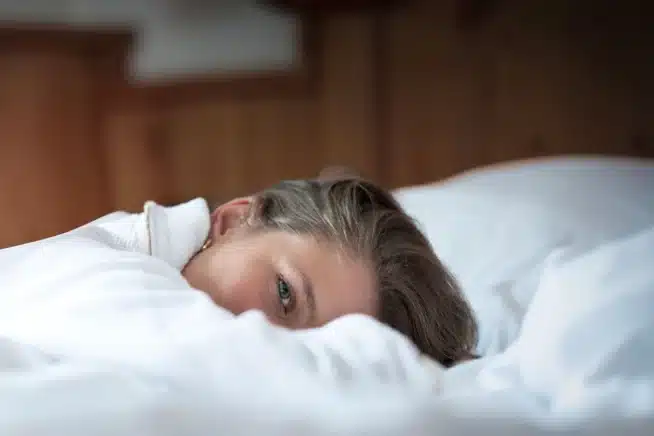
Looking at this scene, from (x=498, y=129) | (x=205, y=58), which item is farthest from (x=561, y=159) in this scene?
(x=205, y=58)

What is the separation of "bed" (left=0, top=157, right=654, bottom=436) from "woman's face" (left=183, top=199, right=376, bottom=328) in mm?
96

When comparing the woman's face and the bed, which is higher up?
the bed

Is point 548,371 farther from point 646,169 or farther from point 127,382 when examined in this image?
point 646,169

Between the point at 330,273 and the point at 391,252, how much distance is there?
10 centimetres

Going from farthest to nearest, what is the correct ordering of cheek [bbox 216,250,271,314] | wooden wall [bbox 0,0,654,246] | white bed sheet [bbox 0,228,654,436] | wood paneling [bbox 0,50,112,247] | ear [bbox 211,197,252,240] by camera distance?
1. wooden wall [bbox 0,0,654,246]
2. wood paneling [bbox 0,50,112,247]
3. ear [bbox 211,197,252,240]
4. cheek [bbox 216,250,271,314]
5. white bed sheet [bbox 0,228,654,436]

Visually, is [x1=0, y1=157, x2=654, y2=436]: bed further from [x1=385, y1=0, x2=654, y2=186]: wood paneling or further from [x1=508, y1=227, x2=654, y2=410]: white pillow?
[x1=385, y1=0, x2=654, y2=186]: wood paneling

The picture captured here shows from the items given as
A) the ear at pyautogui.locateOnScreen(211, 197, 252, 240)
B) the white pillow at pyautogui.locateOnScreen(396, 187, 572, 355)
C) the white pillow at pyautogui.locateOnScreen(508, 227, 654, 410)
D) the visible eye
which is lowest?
the white pillow at pyautogui.locateOnScreen(396, 187, 572, 355)

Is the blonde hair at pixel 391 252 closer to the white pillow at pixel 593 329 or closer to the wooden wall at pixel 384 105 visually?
the white pillow at pixel 593 329

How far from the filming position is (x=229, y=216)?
0.80 metres

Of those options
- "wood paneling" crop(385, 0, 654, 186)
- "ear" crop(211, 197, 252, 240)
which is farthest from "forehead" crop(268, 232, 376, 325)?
"wood paneling" crop(385, 0, 654, 186)

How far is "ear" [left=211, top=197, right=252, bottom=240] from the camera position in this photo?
775 mm

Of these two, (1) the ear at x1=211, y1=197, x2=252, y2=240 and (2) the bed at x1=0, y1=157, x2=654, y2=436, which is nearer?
(2) the bed at x1=0, y1=157, x2=654, y2=436

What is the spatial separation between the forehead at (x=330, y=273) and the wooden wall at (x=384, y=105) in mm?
962

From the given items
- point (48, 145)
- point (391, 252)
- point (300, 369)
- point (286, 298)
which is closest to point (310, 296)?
point (286, 298)
